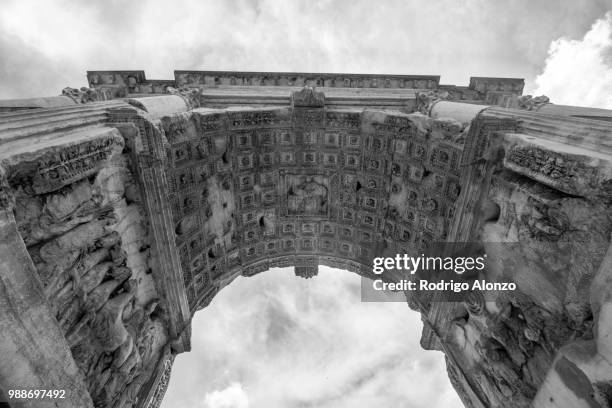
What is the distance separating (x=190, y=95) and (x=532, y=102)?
1192cm

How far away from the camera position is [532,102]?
34.8ft

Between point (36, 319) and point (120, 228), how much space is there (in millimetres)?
2527

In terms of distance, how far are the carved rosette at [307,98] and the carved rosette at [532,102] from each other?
7.28 m

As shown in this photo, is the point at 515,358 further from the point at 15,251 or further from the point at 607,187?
the point at 15,251

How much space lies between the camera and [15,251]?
4.13m

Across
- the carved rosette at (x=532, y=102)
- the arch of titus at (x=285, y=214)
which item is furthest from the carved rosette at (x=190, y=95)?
the carved rosette at (x=532, y=102)

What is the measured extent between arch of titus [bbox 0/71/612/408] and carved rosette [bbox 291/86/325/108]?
2.9 inches

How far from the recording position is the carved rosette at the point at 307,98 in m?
9.81

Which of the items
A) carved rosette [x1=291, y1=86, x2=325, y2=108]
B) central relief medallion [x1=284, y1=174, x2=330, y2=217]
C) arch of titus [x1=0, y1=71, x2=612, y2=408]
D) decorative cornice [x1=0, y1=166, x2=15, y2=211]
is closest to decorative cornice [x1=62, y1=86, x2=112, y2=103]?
arch of titus [x1=0, y1=71, x2=612, y2=408]

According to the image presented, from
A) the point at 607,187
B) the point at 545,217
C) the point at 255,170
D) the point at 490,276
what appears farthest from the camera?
the point at 255,170

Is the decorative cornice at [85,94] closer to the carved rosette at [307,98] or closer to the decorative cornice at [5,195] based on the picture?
the carved rosette at [307,98]

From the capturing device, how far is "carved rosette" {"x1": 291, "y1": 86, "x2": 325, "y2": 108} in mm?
9812

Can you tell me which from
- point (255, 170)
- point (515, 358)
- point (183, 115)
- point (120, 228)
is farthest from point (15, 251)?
point (515, 358)

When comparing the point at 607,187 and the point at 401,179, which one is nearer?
the point at 607,187
